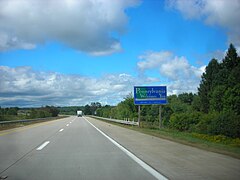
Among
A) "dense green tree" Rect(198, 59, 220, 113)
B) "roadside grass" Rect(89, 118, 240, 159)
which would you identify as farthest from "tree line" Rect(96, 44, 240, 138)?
"roadside grass" Rect(89, 118, 240, 159)

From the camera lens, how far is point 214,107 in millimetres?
73125

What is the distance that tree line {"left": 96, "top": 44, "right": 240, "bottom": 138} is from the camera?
53688mm

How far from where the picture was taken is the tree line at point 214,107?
53688mm

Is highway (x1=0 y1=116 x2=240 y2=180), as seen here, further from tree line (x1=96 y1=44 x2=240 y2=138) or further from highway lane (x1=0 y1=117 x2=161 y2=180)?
tree line (x1=96 y1=44 x2=240 y2=138)

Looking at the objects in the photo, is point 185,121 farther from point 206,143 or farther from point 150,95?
point 206,143

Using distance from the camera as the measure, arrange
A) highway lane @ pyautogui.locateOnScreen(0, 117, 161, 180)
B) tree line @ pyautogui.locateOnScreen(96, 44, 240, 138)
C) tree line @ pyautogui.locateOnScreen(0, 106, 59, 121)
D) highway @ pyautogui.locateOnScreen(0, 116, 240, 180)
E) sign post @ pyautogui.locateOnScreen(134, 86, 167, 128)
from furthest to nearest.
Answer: tree line @ pyautogui.locateOnScreen(0, 106, 59, 121) → tree line @ pyautogui.locateOnScreen(96, 44, 240, 138) → sign post @ pyautogui.locateOnScreen(134, 86, 167, 128) → highway lane @ pyautogui.locateOnScreen(0, 117, 161, 180) → highway @ pyautogui.locateOnScreen(0, 116, 240, 180)

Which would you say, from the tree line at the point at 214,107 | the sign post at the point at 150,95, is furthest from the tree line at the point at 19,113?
the sign post at the point at 150,95

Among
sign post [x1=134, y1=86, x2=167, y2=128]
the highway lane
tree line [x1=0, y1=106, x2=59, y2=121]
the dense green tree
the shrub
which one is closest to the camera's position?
the highway lane

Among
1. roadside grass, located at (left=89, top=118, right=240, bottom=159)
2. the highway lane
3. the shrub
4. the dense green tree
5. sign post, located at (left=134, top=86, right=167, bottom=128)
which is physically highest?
the dense green tree

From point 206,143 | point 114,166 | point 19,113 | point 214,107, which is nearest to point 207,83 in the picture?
point 214,107

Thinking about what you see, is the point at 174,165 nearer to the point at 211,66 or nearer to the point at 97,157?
the point at 97,157

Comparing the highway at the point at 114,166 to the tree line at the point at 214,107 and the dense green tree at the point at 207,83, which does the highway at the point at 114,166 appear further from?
the dense green tree at the point at 207,83

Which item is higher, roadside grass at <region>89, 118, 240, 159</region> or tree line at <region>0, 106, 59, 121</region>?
tree line at <region>0, 106, 59, 121</region>

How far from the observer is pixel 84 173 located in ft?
28.3
